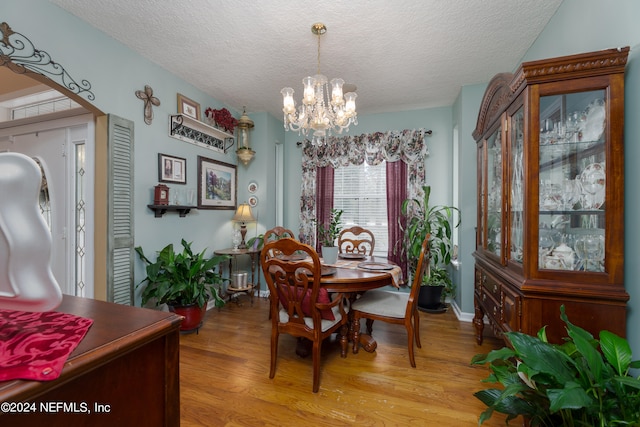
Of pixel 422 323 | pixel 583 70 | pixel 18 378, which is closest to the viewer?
pixel 18 378

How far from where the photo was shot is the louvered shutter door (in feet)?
8.14

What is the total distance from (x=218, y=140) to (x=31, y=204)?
137 inches

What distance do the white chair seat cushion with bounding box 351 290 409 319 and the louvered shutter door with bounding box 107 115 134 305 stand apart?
6.84 feet

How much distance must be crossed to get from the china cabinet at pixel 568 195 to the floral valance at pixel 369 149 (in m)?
2.08

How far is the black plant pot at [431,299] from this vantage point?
3.49 m

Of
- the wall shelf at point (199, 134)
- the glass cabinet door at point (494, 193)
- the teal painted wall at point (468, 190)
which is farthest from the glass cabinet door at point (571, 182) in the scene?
the wall shelf at point (199, 134)

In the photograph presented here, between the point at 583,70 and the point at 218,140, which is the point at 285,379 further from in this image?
the point at 218,140

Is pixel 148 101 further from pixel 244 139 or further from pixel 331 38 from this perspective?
pixel 331 38

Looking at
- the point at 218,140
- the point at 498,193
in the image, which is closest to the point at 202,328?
the point at 218,140

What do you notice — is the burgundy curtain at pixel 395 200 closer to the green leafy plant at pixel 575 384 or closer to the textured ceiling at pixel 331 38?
the textured ceiling at pixel 331 38

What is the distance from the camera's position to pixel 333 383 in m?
2.03

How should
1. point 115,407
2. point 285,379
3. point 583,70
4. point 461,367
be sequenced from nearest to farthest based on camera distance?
point 115,407, point 583,70, point 285,379, point 461,367

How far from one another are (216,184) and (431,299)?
3.11 meters

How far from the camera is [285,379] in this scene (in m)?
2.09
